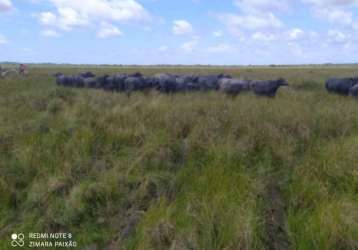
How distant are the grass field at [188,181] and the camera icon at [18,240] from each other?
0.25 feet

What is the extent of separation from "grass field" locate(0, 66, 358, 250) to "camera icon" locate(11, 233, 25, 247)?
76 millimetres

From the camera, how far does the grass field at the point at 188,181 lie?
4371mm

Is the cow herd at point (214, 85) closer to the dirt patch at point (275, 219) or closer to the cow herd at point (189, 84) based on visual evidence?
the cow herd at point (189, 84)

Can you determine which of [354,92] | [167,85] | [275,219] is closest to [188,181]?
[275,219]

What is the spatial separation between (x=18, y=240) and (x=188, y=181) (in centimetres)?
258

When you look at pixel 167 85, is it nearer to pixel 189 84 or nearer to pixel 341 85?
pixel 189 84

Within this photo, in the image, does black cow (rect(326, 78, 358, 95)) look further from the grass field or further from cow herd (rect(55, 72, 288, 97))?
the grass field

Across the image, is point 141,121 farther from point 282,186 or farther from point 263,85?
point 263,85

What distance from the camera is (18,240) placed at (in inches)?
186

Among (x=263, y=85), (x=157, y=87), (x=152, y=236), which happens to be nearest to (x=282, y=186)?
(x=152, y=236)

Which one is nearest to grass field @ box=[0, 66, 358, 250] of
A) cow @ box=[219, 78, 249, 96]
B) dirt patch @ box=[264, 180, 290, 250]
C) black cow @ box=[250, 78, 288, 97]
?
dirt patch @ box=[264, 180, 290, 250]

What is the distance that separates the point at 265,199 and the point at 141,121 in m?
4.34

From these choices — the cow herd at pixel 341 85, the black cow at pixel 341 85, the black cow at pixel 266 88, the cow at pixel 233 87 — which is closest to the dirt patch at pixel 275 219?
the black cow at pixel 266 88

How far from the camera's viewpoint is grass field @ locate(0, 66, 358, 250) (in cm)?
437
